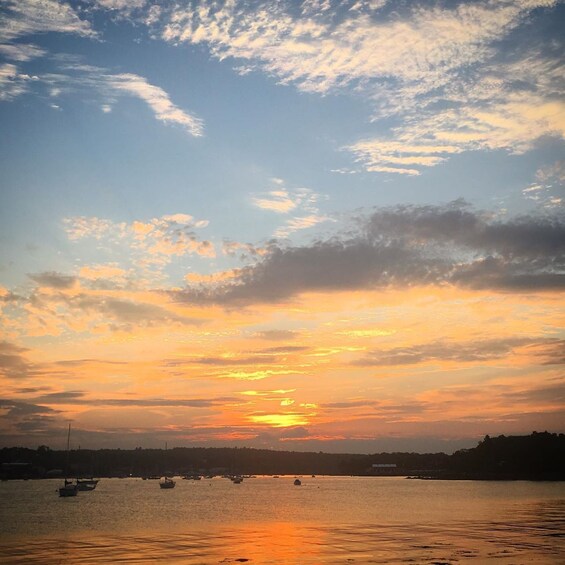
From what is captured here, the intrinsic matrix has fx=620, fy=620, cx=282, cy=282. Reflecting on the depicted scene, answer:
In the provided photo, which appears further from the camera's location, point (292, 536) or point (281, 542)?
point (292, 536)

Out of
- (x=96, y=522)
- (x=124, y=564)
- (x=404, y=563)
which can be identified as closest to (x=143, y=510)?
(x=96, y=522)

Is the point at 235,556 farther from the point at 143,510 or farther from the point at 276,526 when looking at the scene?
the point at 143,510

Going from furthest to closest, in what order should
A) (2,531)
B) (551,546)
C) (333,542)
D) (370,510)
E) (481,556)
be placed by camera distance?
(370,510) → (2,531) → (333,542) → (551,546) → (481,556)

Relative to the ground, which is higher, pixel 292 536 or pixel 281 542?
pixel 281 542

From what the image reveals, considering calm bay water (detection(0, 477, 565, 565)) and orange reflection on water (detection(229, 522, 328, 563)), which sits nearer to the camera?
calm bay water (detection(0, 477, 565, 565))

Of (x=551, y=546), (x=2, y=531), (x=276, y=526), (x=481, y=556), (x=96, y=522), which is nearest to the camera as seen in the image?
(x=481, y=556)

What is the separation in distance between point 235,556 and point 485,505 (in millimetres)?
76971

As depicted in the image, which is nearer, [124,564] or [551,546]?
[124,564]

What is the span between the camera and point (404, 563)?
47.6 metres

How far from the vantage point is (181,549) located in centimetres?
5831

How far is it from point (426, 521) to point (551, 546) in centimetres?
3107

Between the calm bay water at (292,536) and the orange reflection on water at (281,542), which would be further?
the orange reflection on water at (281,542)

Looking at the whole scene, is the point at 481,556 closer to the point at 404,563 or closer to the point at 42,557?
the point at 404,563

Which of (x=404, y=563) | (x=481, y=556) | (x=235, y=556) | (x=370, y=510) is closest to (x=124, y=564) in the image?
(x=235, y=556)
